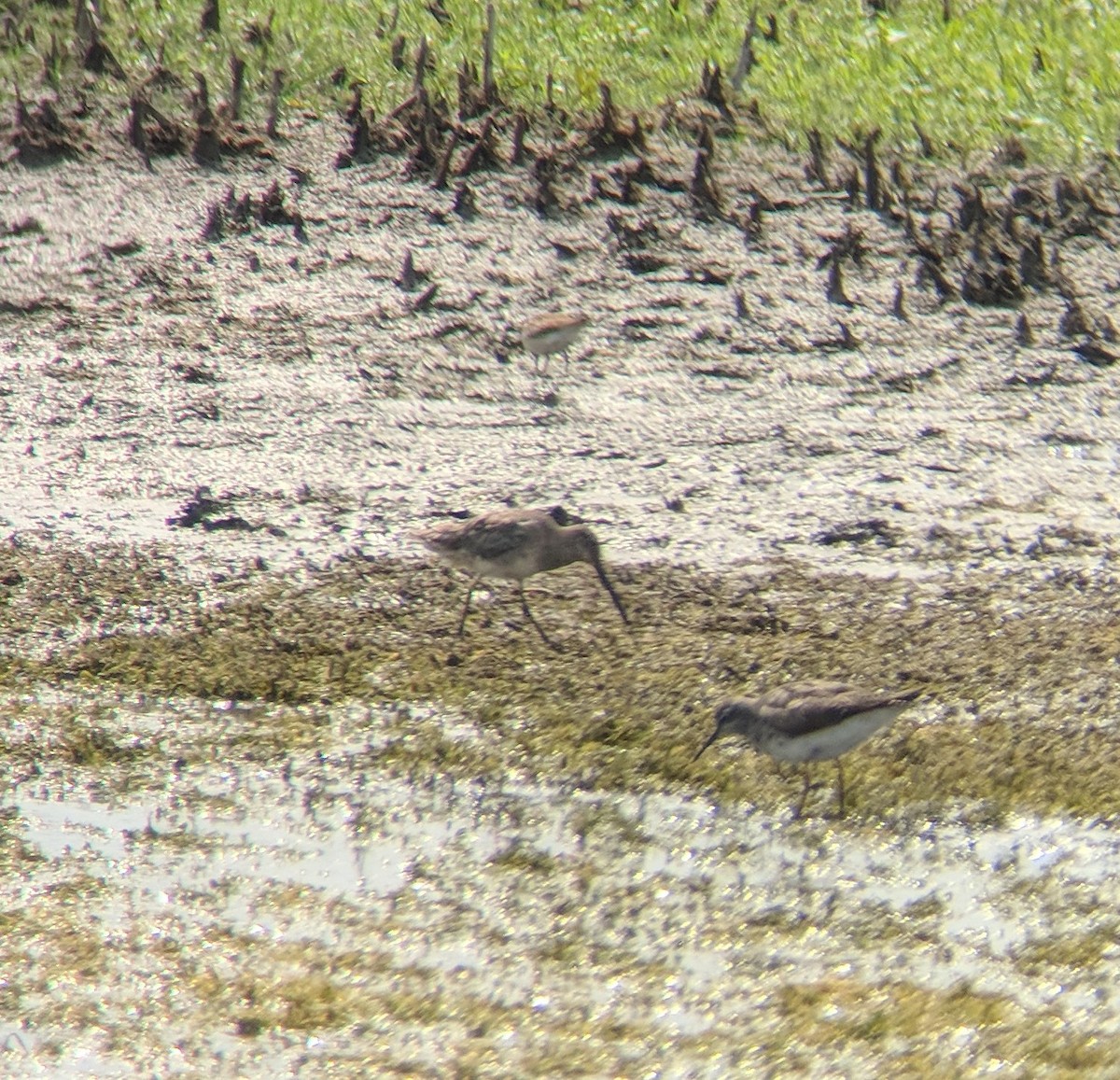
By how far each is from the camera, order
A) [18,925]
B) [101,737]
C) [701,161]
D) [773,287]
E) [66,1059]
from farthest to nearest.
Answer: [701,161], [773,287], [101,737], [18,925], [66,1059]

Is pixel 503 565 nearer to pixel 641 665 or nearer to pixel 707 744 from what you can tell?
pixel 641 665

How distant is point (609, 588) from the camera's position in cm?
597

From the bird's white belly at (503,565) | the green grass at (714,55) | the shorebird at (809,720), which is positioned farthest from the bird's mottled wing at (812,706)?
the green grass at (714,55)

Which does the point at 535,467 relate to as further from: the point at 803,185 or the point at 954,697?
the point at 803,185

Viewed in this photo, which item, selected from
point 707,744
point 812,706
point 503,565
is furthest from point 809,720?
point 503,565

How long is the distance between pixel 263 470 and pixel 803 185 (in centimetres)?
376

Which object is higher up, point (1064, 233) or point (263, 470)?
point (1064, 233)

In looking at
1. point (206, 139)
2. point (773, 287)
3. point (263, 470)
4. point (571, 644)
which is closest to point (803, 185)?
point (773, 287)

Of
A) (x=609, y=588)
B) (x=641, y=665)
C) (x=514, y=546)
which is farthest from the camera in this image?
(x=609, y=588)

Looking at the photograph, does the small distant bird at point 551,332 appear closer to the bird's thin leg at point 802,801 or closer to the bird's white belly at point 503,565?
the bird's white belly at point 503,565

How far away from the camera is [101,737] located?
520cm

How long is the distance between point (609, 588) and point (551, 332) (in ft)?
6.11

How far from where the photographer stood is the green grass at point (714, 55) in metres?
10.0

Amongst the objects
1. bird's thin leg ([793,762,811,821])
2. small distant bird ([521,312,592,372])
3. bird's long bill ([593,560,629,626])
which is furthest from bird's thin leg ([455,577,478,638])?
small distant bird ([521,312,592,372])
